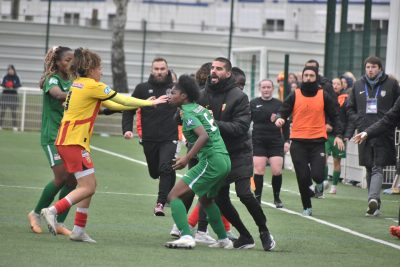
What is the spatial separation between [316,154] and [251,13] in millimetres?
34189

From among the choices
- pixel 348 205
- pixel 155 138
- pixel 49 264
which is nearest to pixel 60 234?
pixel 49 264

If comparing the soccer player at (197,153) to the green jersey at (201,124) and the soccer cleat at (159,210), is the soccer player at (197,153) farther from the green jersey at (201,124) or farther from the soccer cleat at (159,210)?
the soccer cleat at (159,210)

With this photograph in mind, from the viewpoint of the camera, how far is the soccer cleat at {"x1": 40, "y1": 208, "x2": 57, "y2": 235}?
11.8 m

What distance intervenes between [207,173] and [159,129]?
4278 mm

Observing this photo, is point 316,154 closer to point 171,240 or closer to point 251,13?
point 171,240

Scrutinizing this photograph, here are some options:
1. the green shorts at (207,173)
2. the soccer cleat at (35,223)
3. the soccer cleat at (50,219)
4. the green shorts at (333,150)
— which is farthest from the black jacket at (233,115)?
the green shorts at (333,150)

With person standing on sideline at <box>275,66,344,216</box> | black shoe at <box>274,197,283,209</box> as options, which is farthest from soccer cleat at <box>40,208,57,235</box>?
black shoe at <box>274,197,283,209</box>

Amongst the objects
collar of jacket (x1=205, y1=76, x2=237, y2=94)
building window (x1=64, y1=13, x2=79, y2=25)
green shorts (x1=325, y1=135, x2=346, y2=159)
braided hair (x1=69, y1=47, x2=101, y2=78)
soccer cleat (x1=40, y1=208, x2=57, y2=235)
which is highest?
building window (x1=64, y1=13, x2=79, y2=25)

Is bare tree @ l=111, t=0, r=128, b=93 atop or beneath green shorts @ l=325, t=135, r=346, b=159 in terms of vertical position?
atop

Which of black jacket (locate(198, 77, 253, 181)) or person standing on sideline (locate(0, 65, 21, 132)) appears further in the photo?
person standing on sideline (locate(0, 65, 21, 132))

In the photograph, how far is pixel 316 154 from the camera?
16.3 meters

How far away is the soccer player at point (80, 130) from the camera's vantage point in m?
11.9

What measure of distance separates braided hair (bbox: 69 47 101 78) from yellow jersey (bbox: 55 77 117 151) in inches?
3.4

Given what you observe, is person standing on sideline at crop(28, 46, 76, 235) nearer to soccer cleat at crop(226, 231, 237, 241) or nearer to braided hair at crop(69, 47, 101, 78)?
braided hair at crop(69, 47, 101, 78)
